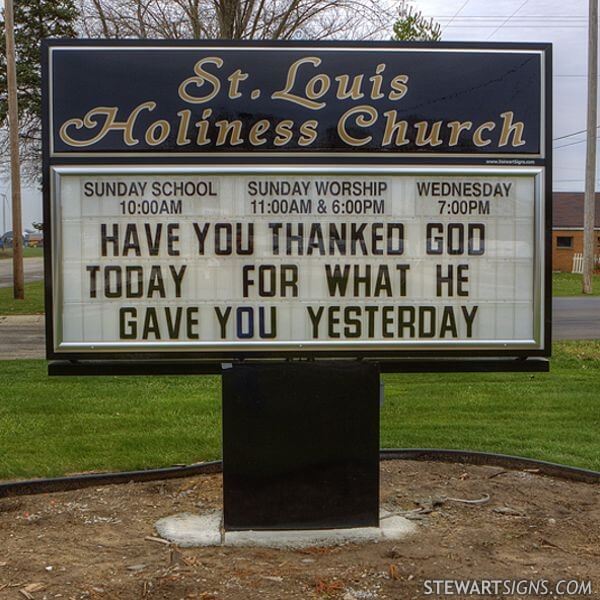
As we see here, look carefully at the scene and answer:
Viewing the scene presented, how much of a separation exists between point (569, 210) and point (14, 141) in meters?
37.2

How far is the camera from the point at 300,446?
17.5ft

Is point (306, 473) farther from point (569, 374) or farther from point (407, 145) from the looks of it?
point (569, 374)

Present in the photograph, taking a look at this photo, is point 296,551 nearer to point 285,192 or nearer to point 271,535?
point 271,535

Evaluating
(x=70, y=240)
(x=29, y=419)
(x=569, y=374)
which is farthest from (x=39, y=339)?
(x=70, y=240)

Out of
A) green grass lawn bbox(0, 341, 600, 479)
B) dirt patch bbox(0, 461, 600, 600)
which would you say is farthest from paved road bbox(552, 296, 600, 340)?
dirt patch bbox(0, 461, 600, 600)

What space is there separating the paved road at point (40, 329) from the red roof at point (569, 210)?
90.5 feet

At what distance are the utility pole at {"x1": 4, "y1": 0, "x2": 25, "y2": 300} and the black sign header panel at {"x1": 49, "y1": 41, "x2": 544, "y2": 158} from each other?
19197 mm

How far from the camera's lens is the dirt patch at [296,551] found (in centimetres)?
448

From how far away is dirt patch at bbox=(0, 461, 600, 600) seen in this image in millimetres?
4477

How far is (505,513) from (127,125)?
3420mm

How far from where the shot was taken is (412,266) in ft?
17.7

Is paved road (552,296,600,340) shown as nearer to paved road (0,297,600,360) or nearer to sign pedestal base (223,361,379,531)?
paved road (0,297,600,360)

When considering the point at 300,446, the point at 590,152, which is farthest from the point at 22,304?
the point at 300,446

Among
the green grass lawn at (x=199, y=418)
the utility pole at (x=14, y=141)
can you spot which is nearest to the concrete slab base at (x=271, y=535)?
the green grass lawn at (x=199, y=418)
